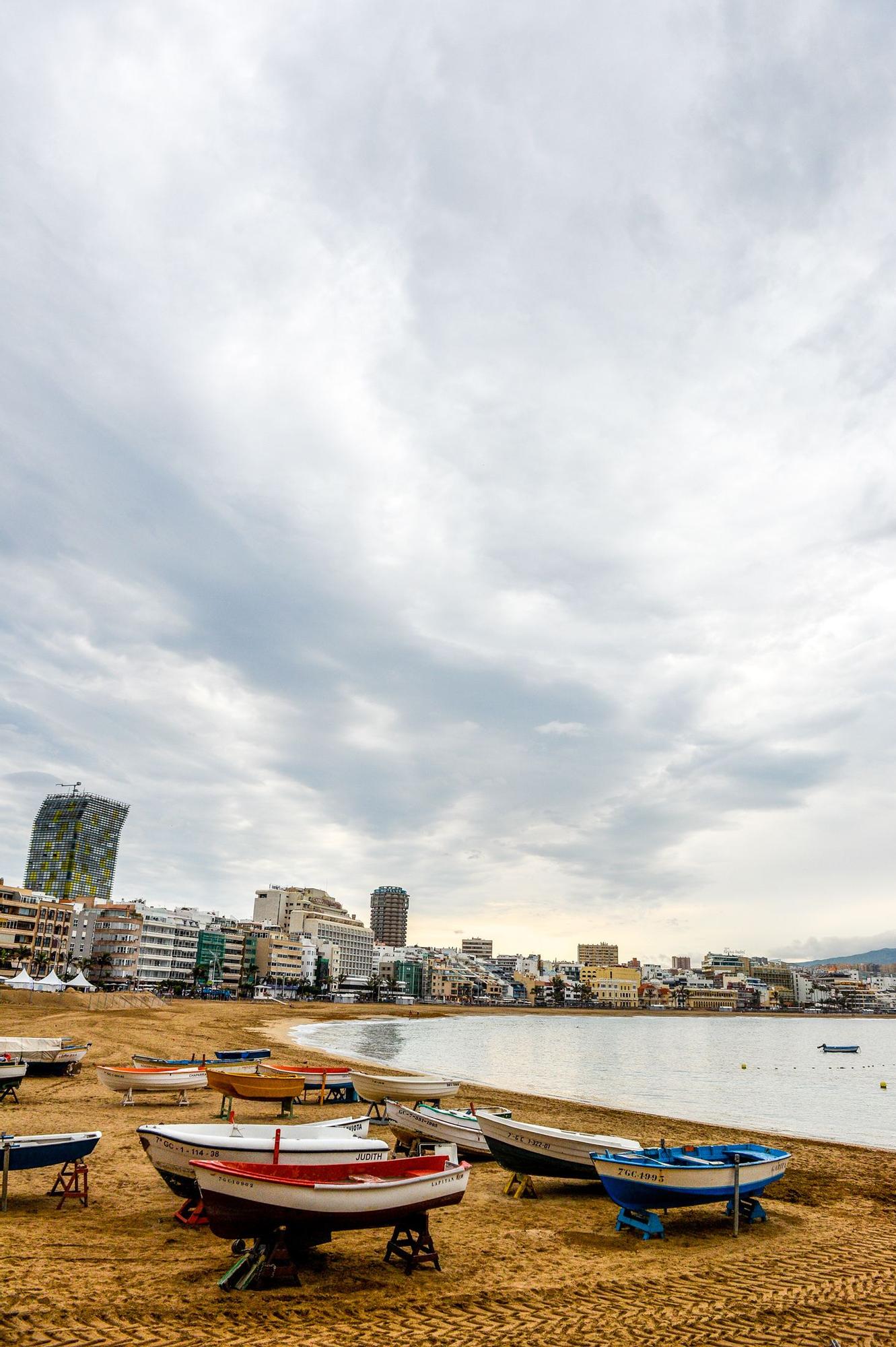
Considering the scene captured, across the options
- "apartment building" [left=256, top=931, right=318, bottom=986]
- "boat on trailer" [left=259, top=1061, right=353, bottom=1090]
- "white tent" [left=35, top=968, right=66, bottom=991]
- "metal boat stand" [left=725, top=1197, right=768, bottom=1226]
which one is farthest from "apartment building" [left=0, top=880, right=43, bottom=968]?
"metal boat stand" [left=725, top=1197, right=768, bottom=1226]

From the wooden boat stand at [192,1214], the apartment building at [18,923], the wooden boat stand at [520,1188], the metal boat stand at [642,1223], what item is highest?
the apartment building at [18,923]

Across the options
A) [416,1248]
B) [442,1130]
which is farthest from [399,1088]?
[416,1248]

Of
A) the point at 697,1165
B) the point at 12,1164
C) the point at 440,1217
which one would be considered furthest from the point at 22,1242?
the point at 697,1165

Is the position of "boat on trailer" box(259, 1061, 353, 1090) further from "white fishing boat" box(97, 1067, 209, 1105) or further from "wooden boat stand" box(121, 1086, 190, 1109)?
"white fishing boat" box(97, 1067, 209, 1105)

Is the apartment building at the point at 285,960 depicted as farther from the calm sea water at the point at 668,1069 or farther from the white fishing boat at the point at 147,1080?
the white fishing boat at the point at 147,1080

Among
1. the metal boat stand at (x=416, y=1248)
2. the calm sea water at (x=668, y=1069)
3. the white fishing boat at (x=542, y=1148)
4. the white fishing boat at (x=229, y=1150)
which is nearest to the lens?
the metal boat stand at (x=416, y=1248)

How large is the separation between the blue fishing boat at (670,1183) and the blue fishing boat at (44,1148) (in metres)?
8.97

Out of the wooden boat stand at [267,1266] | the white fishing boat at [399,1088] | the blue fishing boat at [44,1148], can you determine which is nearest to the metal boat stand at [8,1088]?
the white fishing boat at [399,1088]

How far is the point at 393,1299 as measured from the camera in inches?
414

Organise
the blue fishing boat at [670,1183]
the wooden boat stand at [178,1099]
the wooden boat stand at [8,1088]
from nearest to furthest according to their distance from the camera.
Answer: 1. the blue fishing boat at [670,1183]
2. the wooden boat stand at [8,1088]
3. the wooden boat stand at [178,1099]

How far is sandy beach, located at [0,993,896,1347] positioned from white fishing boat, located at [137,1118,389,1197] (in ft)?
2.70

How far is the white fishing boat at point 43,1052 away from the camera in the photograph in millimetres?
30469

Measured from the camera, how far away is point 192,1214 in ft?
44.0

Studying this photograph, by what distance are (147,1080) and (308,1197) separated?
56.4 ft
